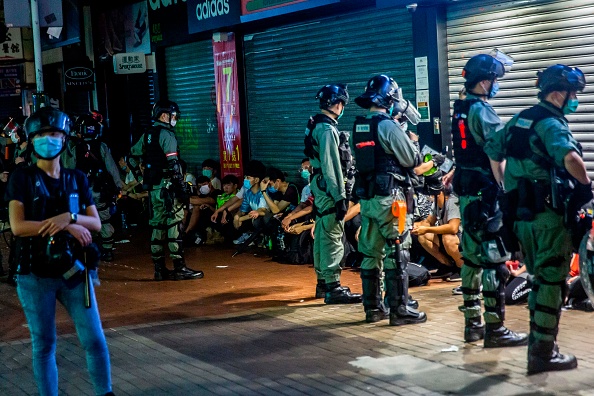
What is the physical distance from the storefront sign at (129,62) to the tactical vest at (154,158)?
7254mm

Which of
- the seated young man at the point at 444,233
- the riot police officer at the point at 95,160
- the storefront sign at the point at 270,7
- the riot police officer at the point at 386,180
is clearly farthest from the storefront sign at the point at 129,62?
the riot police officer at the point at 386,180

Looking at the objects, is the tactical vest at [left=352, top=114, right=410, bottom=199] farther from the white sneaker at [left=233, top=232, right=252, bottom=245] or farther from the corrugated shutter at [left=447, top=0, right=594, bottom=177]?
the white sneaker at [left=233, top=232, right=252, bottom=245]

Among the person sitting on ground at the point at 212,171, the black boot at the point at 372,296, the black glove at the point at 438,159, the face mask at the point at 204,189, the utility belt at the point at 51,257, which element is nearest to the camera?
the utility belt at the point at 51,257

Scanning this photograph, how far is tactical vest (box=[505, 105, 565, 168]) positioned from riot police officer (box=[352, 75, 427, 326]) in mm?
1779

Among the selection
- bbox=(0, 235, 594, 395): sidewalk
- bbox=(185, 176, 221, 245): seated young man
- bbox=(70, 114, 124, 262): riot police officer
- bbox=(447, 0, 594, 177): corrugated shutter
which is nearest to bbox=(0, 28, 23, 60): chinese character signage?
bbox=(185, 176, 221, 245): seated young man

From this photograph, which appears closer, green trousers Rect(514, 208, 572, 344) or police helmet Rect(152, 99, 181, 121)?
green trousers Rect(514, 208, 572, 344)

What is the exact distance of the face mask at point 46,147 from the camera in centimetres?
570

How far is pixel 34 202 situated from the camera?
5652 mm

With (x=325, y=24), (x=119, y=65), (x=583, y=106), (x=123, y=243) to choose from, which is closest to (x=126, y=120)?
(x=119, y=65)

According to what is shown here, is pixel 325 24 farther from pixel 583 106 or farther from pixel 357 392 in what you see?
pixel 357 392

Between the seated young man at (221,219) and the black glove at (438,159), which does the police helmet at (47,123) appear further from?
the seated young man at (221,219)

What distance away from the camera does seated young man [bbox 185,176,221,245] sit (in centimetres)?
1509

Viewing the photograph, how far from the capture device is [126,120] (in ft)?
68.4

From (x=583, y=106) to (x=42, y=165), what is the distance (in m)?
6.32
